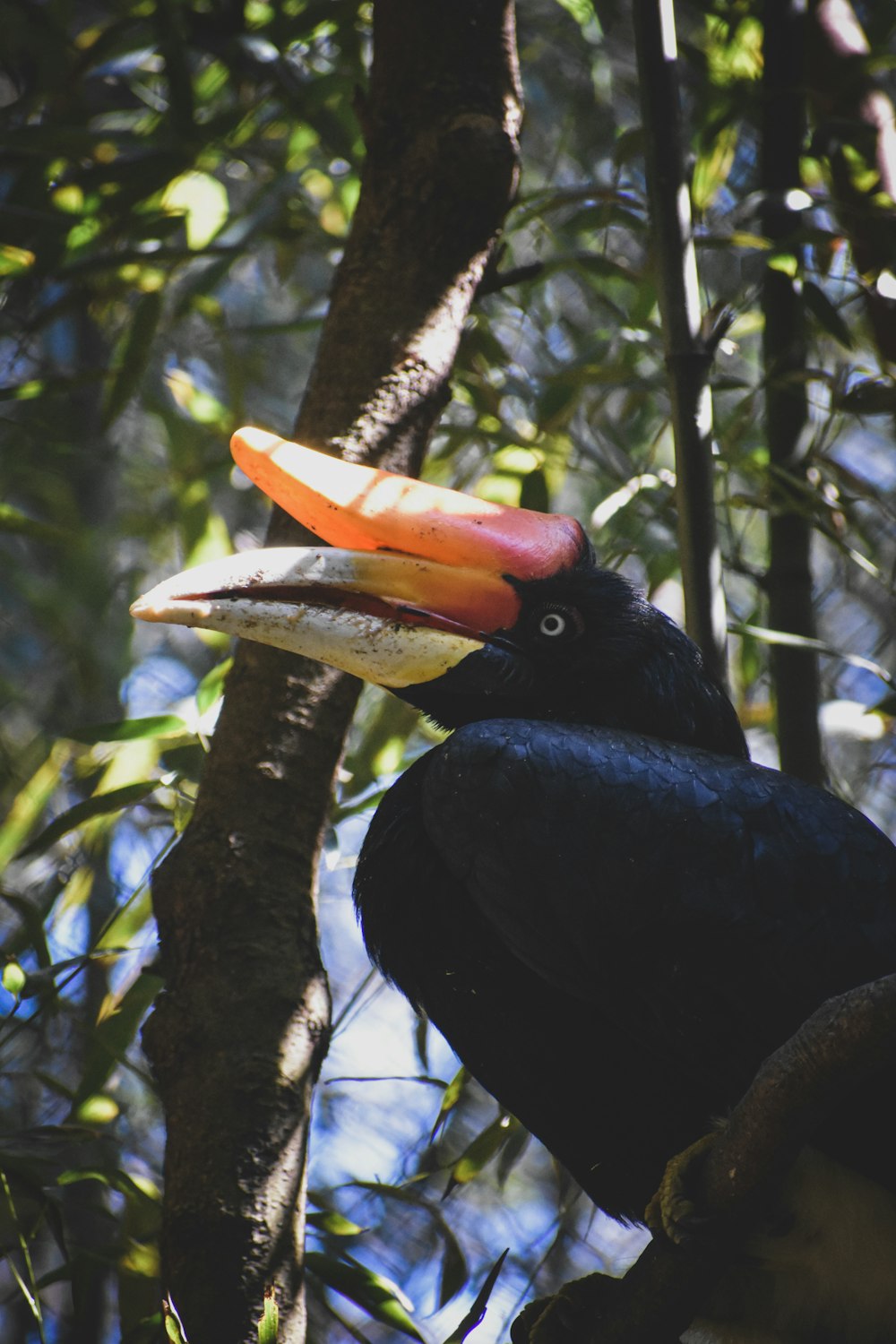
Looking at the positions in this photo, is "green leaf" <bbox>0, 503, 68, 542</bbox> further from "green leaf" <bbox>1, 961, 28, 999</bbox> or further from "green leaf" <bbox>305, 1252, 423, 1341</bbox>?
"green leaf" <bbox>305, 1252, 423, 1341</bbox>

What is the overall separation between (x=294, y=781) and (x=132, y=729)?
30 centimetres

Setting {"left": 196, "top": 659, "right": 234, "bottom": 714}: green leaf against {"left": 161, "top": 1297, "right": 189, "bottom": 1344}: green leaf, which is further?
{"left": 196, "top": 659, "right": 234, "bottom": 714}: green leaf

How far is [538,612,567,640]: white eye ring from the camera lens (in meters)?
1.74

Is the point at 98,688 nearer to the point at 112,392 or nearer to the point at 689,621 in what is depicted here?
the point at 112,392

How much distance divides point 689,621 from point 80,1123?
1.06 meters

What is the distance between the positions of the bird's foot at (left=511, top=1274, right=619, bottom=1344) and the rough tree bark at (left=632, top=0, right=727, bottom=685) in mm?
776

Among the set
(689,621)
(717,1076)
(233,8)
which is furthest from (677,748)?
(233,8)

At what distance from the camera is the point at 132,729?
185 centimetres

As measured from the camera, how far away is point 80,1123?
6.01 ft

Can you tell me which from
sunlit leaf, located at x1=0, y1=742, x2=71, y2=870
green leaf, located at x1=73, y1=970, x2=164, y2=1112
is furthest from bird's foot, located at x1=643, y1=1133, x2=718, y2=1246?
sunlit leaf, located at x1=0, y1=742, x2=71, y2=870

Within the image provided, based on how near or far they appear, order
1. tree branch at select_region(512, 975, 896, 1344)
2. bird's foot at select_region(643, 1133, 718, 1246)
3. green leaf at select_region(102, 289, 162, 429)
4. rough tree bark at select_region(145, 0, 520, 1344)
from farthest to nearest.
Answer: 1. green leaf at select_region(102, 289, 162, 429)
2. rough tree bark at select_region(145, 0, 520, 1344)
3. bird's foot at select_region(643, 1133, 718, 1246)
4. tree branch at select_region(512, 975, 896, 1344)

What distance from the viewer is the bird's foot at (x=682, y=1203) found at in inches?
46.4

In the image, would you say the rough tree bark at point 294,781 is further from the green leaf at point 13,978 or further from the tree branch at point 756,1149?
the tree branch at point 756,1149

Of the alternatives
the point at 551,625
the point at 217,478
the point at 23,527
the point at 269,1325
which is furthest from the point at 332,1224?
the point at 217,478
